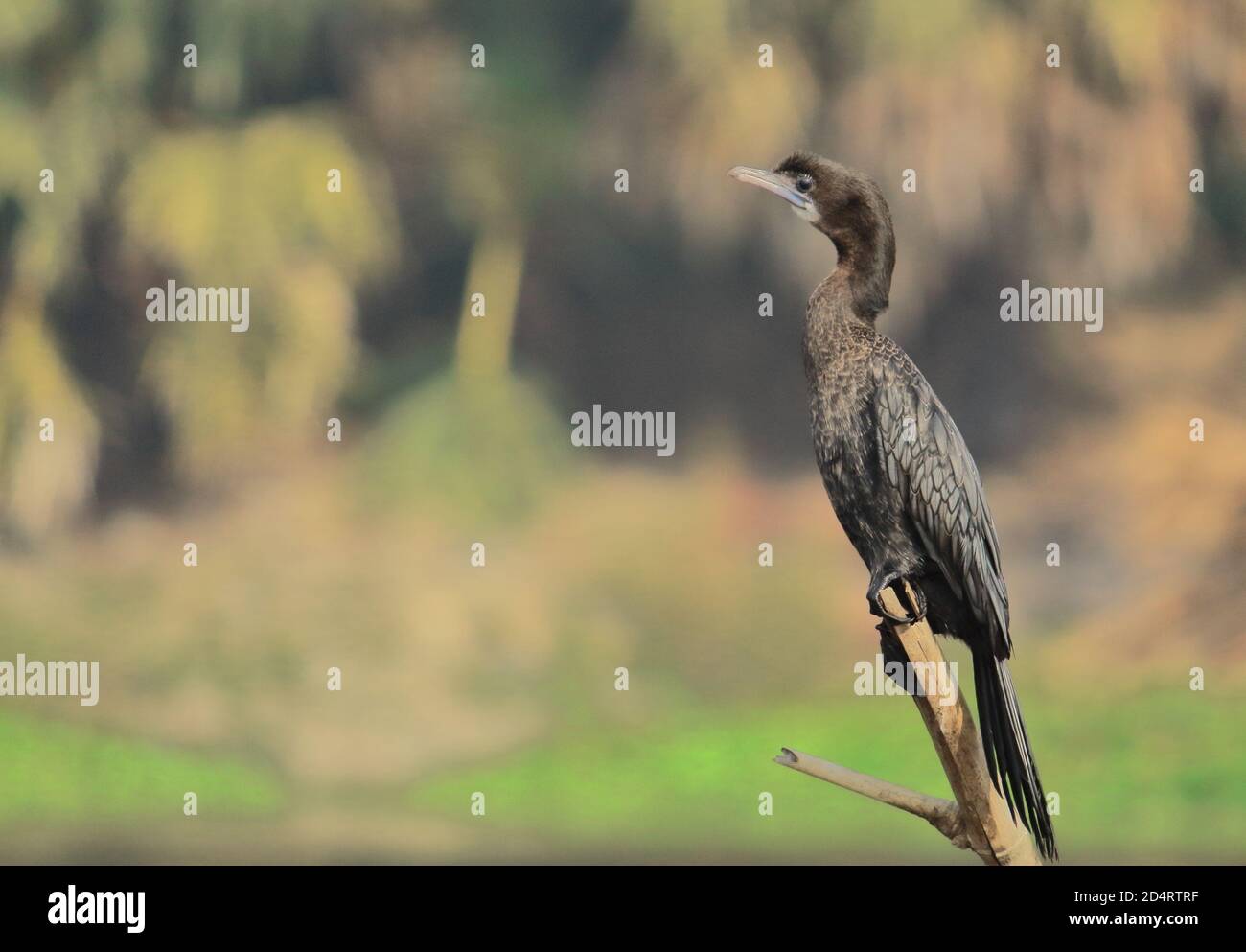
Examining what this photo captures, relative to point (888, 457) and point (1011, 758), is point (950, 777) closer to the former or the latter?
point (1011, 758)

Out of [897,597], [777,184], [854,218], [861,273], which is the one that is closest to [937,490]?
[897,597]

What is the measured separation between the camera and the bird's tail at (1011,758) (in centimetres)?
297

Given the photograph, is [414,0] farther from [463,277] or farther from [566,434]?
[566,434]

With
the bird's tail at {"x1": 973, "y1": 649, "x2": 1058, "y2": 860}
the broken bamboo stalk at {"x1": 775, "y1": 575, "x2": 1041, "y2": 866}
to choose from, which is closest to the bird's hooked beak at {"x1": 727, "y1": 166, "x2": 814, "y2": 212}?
the broken bamboo stalk at {"x1": 775, "y1": 575, "x2": 1041, "y2": 866}

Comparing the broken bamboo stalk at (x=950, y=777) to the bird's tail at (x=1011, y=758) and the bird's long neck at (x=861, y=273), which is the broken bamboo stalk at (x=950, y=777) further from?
the bird's long neck at (x=861, y=273)

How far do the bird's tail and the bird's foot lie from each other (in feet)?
0.67

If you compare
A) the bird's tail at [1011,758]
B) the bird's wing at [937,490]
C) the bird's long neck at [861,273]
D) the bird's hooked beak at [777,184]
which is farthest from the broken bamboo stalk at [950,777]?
the bird's hooked beak at [777,184]

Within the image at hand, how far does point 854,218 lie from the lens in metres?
3.30

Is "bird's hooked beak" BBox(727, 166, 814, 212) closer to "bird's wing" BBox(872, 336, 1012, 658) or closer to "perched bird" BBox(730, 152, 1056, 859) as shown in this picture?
"perched bird" BBox(730, 152, 1056, 859)

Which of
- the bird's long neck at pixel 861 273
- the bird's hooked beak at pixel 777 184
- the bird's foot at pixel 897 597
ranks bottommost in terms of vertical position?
the bird's foot at pixel 897 597

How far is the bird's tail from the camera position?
2.97m

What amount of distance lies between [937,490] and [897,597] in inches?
9.5

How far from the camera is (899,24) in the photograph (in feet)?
16.4

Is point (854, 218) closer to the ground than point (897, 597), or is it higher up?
higher up
